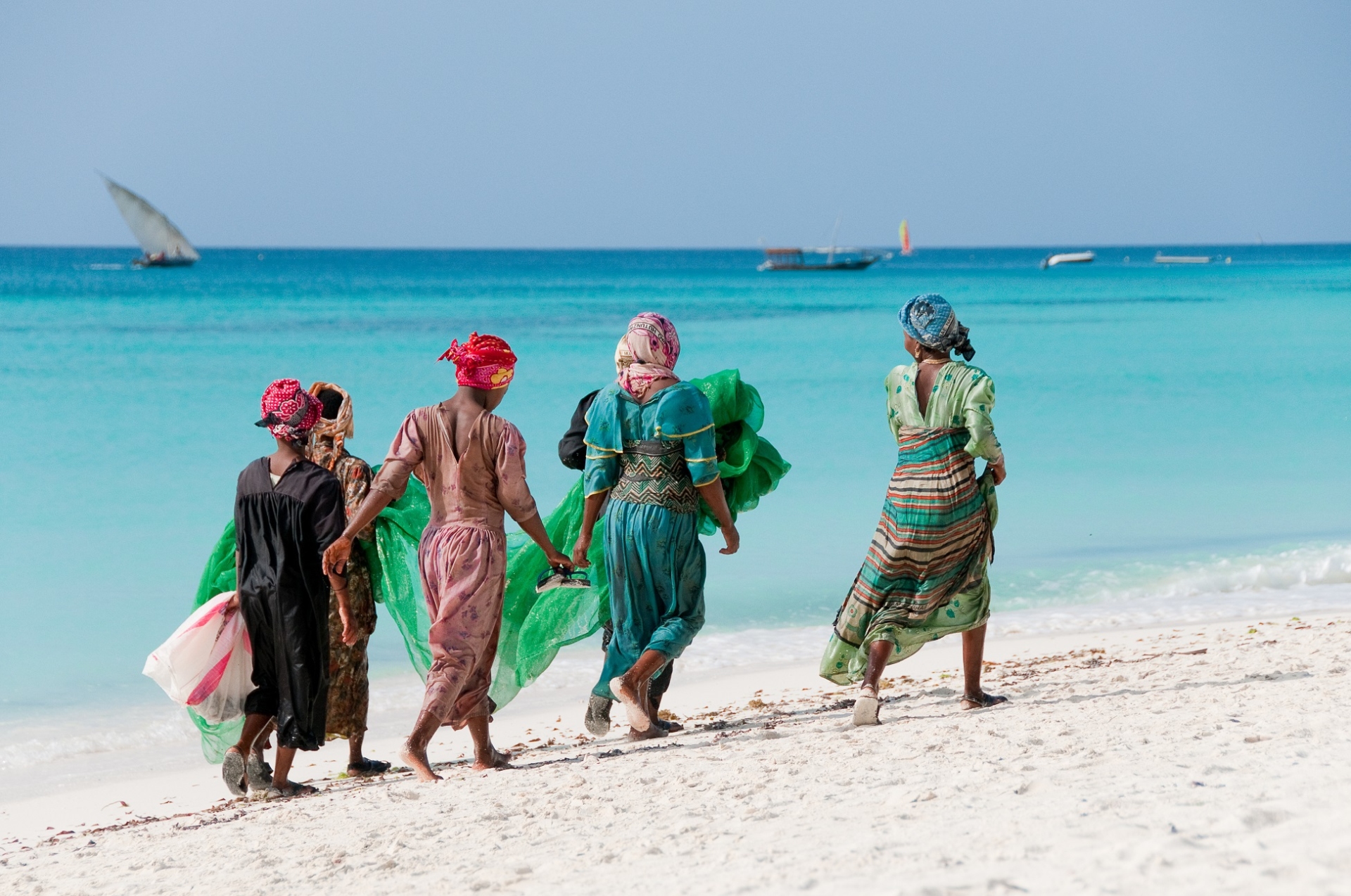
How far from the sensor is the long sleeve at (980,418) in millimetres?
4305

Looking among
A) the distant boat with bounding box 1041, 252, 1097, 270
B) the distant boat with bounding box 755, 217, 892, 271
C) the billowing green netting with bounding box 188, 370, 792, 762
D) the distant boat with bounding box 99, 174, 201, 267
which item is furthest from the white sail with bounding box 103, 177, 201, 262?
the billowing green netting with bounding box 188, 370, 792, 762

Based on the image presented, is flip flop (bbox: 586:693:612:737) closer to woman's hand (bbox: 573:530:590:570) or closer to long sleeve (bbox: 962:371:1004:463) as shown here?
woman's hand (bbox: 573:530:590:570)

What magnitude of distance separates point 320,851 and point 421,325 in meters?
35.3

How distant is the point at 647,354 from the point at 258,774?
1.87 m

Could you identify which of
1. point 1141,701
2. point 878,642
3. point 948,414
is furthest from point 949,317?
point 1141,701

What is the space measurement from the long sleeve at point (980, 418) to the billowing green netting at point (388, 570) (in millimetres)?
1832

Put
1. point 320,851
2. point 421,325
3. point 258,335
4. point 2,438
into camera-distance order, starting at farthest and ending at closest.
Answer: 1. point 421,325
2. point 258,335
3. point 2,438
4. point 320,851

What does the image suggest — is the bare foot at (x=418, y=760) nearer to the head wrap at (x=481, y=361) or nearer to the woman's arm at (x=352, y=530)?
the woman's arm at (x=352, y=530)

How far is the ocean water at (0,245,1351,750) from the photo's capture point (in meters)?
8.20

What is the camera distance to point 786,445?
16.1m

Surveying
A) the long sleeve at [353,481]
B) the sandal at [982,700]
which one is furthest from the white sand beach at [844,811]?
the long sleeve at [353,481]

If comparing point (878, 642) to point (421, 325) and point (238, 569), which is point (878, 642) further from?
point (421, 325)

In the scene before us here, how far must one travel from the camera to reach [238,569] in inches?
165

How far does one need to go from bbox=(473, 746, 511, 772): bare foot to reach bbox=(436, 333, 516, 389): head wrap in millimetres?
1230
